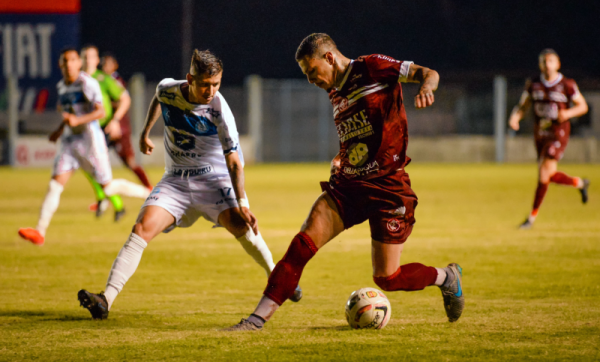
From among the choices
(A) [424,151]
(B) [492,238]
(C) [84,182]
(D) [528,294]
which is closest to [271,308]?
(D) [528,294]

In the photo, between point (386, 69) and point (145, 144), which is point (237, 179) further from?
point (386, 69)

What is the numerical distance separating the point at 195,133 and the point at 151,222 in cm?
74

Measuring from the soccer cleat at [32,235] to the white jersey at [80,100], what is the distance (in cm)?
132

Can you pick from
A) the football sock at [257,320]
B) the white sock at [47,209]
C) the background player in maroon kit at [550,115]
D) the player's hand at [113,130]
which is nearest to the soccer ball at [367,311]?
the football sock at [257,320]

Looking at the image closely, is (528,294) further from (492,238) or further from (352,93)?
(492,238)

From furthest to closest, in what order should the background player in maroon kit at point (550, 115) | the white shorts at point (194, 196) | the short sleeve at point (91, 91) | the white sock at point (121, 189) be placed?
1. the background player in maroon kit at point (550, 115)
2. the white sock at point (121, 189)
3. the short sleeve at point (91, 91)
4. the white shorts at point (194, 196)

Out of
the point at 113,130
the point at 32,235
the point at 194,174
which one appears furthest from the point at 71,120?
the point at 113,130

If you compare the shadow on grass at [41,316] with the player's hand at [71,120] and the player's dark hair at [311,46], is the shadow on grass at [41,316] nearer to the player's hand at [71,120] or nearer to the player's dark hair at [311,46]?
the player's dark hair at [311,46]

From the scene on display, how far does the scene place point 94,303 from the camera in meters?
5.72

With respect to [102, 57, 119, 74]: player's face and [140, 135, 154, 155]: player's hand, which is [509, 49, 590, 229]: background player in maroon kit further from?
[102, 57, 119, 74]: player's face

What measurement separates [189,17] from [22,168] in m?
13.4

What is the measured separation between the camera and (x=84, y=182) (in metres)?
21.7

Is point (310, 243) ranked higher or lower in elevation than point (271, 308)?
higher

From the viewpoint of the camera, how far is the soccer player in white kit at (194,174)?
586cm
